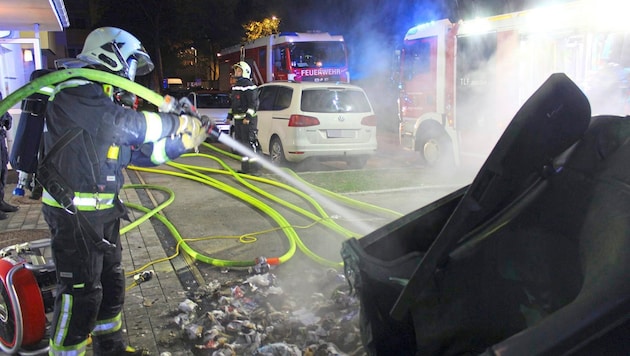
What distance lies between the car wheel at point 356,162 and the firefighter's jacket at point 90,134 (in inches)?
317

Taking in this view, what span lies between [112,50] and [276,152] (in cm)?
738

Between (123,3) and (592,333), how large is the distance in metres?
43.9

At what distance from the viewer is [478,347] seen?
6.03 feet

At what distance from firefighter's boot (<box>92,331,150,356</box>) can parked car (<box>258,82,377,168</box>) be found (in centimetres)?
676

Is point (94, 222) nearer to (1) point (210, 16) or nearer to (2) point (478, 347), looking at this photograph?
(2) point (478, 347)

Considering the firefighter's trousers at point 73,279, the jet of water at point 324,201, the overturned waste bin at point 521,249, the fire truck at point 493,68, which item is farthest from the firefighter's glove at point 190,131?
the fire truck at point 493,68

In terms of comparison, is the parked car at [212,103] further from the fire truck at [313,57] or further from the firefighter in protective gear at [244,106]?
the firefighter in protective gear at [244,106]

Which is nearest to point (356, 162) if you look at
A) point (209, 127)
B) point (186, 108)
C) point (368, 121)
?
point (368, 121)

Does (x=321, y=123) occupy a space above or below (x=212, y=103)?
below

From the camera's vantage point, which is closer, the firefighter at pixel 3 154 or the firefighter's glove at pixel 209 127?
the firefighter's glove at pixel 209 127

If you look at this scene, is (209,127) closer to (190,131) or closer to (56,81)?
(190,131)

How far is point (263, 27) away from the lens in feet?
132

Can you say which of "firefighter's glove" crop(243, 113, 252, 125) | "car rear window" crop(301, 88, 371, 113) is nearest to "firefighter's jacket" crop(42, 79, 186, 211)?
"firefighter's glove" crop(243, 113, 252, 125)

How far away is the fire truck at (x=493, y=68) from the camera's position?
22.7ft
